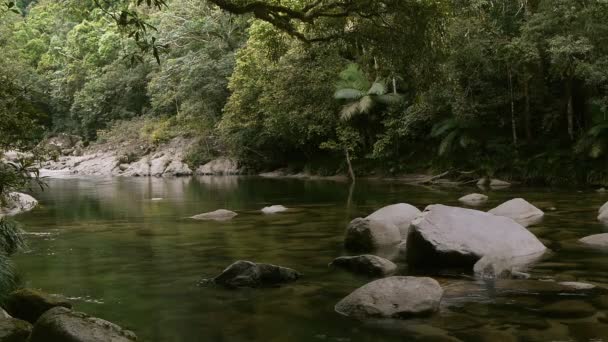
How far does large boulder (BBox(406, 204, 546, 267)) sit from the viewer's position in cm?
756

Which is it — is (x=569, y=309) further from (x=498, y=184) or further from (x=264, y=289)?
(x=498, y=184)

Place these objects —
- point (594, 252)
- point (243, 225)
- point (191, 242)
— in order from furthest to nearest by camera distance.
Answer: point (243, 225) < point (191, 242) < point (594, 252)

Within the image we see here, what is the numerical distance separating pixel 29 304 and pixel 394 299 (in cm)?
340

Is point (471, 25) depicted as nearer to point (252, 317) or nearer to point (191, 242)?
point (191, 242)

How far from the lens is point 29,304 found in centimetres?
561

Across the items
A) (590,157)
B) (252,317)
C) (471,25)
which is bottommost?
(252,317)

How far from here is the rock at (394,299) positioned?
551 cm

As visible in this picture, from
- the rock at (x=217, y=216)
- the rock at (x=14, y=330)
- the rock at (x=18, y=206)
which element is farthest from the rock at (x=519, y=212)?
the rock at (x=18, y=206)

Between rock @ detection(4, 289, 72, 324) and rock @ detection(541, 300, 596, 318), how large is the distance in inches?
178

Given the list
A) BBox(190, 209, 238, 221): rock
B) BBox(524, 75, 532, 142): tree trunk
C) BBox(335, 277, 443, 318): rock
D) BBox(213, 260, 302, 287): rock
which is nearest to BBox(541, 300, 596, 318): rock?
BBox(335, 277, 443, 318): rock

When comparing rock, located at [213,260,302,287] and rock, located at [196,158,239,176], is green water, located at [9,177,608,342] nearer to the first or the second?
rock, located at [213,260,302,287]

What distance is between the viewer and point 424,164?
24703 mm

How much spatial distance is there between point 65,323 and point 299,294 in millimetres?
2646

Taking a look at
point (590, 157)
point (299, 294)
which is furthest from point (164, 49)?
point (590, 157)
